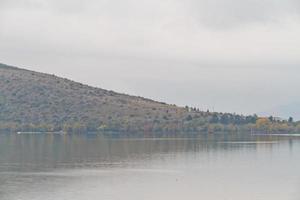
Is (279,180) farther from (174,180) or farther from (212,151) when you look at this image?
(212,151)

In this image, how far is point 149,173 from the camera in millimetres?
95812

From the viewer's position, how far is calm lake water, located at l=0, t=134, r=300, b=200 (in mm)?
76312

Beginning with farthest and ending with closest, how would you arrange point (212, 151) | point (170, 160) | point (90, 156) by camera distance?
point (212, 151)
point (90, 156)
point (170, 160)

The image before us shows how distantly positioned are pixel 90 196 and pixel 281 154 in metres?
64.0

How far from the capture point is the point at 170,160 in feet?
383

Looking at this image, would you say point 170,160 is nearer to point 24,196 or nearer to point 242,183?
point 242,183

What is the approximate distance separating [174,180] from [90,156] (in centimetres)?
3938

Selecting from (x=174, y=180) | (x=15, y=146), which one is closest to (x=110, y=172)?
(x=174, y=180)

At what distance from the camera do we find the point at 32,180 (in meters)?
87.6

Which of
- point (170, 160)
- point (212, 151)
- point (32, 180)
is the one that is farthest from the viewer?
point (212, 151)

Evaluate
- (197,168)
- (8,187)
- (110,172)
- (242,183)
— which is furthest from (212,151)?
(8,187)

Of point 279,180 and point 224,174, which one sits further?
point 224,174

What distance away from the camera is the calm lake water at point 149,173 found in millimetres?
76312

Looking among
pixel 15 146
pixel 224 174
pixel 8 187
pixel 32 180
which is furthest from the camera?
pixel 15 146
